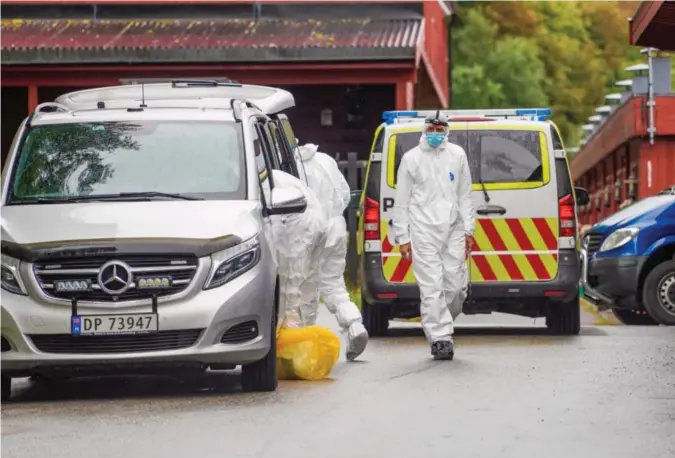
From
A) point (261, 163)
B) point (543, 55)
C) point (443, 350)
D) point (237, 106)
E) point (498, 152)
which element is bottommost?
point (443, 350)

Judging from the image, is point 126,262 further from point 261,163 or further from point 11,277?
point 261,163

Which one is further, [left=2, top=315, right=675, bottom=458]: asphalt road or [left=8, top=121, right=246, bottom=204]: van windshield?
[left=8, top=121, right=246, bottom=204]: van windshield

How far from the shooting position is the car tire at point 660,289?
19.0m

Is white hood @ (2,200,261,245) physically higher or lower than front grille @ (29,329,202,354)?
higher

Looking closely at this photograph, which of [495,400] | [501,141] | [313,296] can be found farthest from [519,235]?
[495,400]

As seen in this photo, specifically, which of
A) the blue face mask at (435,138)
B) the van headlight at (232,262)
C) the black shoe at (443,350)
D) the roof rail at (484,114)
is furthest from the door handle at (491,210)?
the van headlight at (232,262)

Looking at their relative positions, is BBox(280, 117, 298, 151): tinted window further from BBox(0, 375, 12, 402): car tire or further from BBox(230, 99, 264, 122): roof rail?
BBox(0, 375, 12, 402): car tire

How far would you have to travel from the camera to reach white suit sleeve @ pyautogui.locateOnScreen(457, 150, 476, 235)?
1438 centimetres

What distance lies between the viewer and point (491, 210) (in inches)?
661

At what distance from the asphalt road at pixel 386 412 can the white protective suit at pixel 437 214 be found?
64 cm

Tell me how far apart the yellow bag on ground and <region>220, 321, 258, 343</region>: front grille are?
1125 millimetres

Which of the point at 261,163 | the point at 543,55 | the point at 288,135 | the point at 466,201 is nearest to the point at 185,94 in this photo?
Answer: the point at 288,135

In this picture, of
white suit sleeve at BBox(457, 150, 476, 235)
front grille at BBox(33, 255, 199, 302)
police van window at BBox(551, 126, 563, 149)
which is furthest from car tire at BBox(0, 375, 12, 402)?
police van window at BBox(551, 126, 563, 149)

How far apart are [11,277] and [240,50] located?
1805cm
